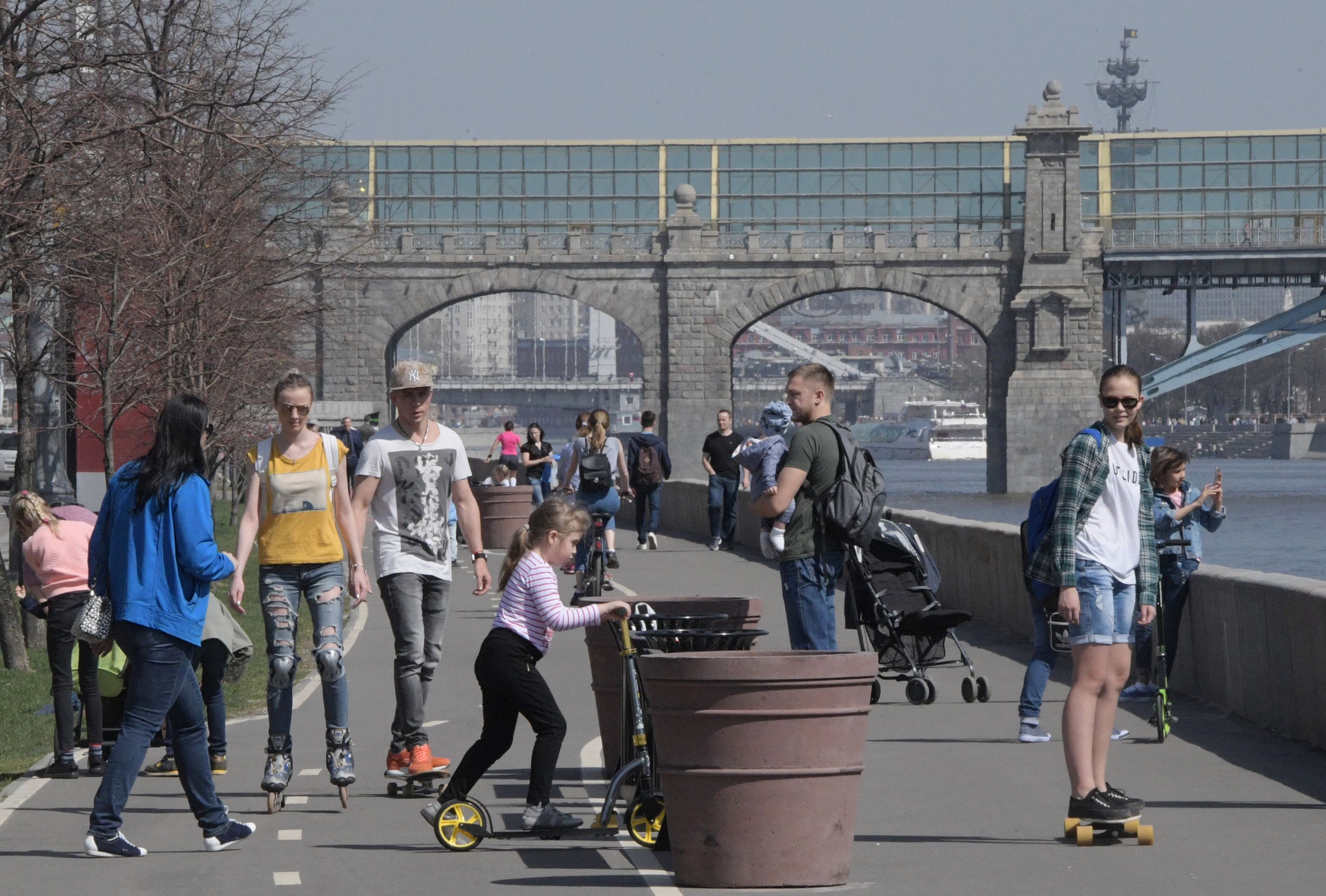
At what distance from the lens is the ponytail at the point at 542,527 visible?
23.7 feet

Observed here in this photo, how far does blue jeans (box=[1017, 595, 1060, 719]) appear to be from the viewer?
31.3 ft

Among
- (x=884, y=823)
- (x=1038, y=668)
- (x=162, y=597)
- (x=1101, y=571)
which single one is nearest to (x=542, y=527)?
(x=162, y=597)

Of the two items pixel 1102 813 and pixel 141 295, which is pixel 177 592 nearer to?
pixel 1102 813

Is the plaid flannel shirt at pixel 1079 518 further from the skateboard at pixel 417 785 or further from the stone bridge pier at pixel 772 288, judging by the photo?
the stone bridge pier at pixel 772 288

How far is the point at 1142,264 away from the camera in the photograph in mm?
66438

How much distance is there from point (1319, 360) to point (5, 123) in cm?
15795

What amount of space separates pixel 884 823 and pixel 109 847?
9.43ft

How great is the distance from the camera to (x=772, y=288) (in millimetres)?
64938

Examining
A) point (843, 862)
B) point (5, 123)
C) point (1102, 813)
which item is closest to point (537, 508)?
point (843, 862)

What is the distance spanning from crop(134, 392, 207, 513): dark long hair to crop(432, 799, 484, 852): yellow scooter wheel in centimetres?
148

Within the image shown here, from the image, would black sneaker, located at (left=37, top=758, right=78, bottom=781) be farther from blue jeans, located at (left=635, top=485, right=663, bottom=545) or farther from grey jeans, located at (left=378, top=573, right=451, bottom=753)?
blue jeans, located at (left=635, top=485, right=663, bottom=545)

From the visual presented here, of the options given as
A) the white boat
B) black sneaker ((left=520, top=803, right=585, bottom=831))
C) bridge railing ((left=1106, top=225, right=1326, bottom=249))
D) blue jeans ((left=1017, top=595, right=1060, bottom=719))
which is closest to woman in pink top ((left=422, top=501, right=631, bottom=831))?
black sneaker ((left=520, top=803, right=585, bottom=831))

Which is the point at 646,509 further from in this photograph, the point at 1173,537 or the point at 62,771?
the point at 62,771

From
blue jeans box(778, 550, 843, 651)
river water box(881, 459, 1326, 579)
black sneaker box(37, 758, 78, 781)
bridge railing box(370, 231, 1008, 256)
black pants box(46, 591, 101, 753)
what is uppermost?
bridge railing box(370, 231, 1008, 256)
